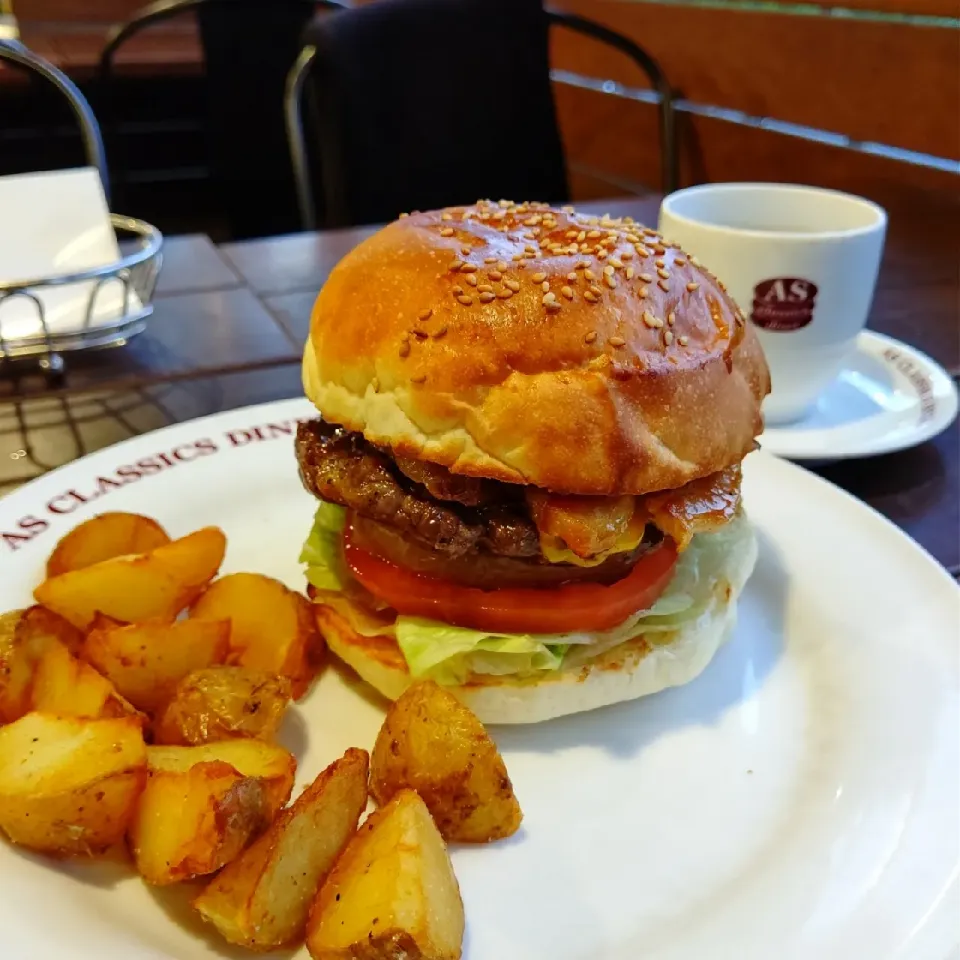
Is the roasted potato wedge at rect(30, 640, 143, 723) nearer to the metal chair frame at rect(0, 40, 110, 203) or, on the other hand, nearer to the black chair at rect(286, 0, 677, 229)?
the metal chair frame at rect(0, 40, 110, 203)

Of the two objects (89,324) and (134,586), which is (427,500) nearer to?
(134,586)

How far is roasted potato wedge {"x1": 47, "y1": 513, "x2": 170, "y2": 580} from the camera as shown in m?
1.55

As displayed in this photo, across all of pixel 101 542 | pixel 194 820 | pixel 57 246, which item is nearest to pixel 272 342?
pixel 57 246

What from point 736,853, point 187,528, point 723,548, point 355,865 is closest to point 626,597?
point 723,548

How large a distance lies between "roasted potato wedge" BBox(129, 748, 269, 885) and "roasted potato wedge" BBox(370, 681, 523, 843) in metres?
0.20

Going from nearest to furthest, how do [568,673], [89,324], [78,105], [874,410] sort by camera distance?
[568,673], [874,410], [89,324], [78,105]

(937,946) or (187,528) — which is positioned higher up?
(937,946)

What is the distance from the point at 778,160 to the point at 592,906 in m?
3.91

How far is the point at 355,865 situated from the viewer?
1.09 meters

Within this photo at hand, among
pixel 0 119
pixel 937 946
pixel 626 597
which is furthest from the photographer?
pixel 0 119

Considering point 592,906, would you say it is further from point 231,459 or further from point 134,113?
point 134,113

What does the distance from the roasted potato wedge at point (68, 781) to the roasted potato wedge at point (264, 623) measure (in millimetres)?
329

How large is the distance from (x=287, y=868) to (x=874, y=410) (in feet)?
5.65

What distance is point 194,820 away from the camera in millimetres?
1099
